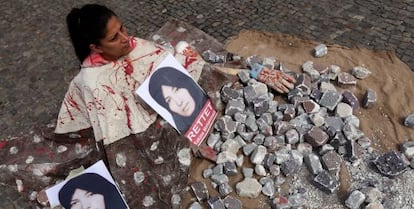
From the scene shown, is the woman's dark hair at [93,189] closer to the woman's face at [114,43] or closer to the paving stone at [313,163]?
the woman's face at [114,43]

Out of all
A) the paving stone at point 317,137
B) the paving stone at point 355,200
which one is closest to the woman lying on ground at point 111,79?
the paving stone at point 317,137

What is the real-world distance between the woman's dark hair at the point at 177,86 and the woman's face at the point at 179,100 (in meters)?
0.03

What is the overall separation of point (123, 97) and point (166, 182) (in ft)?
2.65

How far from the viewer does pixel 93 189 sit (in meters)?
4.33

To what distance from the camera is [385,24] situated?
566cm

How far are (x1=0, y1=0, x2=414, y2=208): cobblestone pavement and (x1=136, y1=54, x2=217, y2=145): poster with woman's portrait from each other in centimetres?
162

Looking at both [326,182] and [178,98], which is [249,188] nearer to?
[326,182]

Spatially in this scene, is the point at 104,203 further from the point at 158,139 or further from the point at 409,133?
the point at 409,133

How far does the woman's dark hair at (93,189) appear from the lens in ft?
14.0

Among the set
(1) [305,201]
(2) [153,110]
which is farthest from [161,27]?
(1) [305,201]

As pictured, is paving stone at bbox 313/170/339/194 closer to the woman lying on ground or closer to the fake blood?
the woman lying on ground

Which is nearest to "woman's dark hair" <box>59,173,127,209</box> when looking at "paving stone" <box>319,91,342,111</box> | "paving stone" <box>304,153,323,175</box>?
"paving stone" <box>304,153,323,175</box>

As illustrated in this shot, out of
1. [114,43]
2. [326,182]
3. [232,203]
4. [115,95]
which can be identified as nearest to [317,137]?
[326,182]

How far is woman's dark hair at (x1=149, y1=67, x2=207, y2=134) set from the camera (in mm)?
4258
